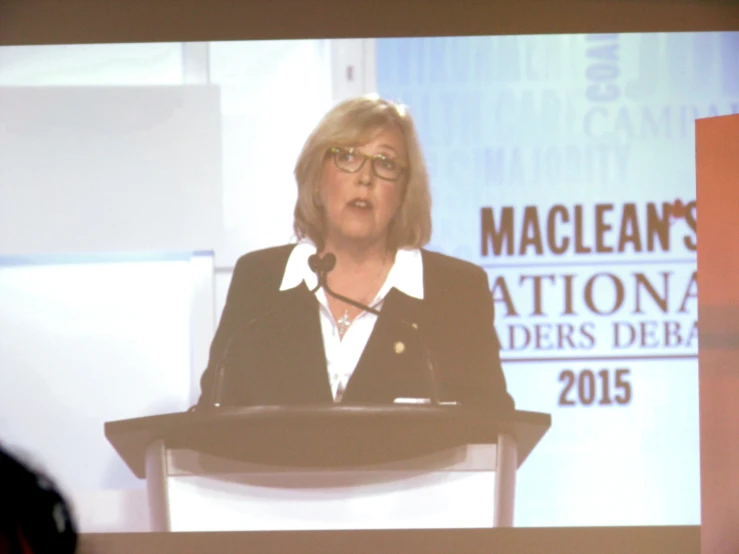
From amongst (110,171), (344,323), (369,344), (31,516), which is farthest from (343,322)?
(31,516)

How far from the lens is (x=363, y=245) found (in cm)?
333

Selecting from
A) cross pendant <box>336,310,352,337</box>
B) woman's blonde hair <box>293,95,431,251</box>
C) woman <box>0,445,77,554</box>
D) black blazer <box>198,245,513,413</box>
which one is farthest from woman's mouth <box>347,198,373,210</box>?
woman <box>0,445,77,554</box>

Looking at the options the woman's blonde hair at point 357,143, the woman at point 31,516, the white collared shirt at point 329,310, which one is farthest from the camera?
the woman's blonde hair at point 357,143

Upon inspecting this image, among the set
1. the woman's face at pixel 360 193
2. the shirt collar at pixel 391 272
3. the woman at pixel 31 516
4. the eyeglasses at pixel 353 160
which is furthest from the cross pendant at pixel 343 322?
the woman at pixel 31 516

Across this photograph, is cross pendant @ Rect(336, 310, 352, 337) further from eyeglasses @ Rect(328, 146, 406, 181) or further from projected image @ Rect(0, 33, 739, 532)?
eyeglasses @ Rect(328, 146, 406, 181)

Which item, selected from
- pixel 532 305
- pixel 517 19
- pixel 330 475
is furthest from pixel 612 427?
pixel 517 19

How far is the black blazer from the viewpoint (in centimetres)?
323

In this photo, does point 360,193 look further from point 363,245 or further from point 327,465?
point 327,465

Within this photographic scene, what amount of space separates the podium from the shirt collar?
43cm

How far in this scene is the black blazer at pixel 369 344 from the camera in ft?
10.6

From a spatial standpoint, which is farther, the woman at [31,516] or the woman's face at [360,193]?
the woman's face at [360,193]

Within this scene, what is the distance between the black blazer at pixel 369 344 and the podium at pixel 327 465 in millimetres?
103

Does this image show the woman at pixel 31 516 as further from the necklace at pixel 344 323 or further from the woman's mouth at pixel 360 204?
the woman's mouth at pixel 360 204

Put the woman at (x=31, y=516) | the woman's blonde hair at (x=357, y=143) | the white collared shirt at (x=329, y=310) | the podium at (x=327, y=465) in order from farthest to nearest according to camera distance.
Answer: the woman's blonde hair at (x=357, y=143)
the white collared shirt at (x=329, y=310)
the podium at (x=327, y=465)
the woman at (x=31, y=516)
